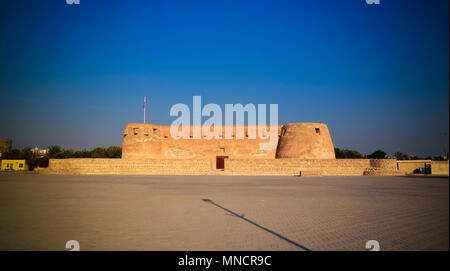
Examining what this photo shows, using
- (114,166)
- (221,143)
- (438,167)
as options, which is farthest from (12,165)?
(438,167)

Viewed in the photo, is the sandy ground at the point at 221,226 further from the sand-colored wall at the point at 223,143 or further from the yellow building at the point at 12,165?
the yellow building at the point at 12,165

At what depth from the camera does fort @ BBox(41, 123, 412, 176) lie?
80.6 feet

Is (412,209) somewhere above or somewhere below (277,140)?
below

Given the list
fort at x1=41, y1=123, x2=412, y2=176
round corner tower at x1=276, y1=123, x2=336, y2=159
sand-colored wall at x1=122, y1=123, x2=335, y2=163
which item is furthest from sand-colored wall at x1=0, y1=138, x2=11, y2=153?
round corner tower at x1=276, y1=123, x2=336, y2=159

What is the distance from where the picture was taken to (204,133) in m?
30.1

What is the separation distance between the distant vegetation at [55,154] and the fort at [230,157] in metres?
13.3

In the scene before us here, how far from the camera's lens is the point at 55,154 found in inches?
1736

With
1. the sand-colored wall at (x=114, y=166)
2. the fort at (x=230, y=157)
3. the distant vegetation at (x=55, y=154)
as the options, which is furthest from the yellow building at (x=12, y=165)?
the fort at (x=230, y=157)
